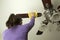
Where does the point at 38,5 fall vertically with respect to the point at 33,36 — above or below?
above

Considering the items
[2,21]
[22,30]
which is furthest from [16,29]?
[2,21]

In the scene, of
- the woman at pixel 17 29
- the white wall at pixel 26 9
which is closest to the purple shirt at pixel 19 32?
the woman at pixel 17 29

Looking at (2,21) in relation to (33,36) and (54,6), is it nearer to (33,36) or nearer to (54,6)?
(33,36)

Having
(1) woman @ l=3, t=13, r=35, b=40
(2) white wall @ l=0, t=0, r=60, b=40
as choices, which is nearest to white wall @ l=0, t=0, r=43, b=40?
(2) white wall @ l=0, t=0, r=60, b=40

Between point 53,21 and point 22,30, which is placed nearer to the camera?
point 22,30

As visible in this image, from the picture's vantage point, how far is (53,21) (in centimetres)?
234

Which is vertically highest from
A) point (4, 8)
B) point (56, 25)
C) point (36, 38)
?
point (4, 8)

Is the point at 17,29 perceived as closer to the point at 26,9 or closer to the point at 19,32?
the point at 19,32

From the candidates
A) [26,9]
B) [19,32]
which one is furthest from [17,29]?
[26,9]

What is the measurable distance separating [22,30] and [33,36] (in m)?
0.79

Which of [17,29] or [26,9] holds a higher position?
[26,9]

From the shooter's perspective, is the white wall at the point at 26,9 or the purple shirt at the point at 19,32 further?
the white wall at the point at 26,9

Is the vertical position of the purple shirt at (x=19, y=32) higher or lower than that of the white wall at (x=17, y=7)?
lower

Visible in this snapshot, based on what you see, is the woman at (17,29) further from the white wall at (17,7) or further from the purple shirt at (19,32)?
the white wall at (17,7)
